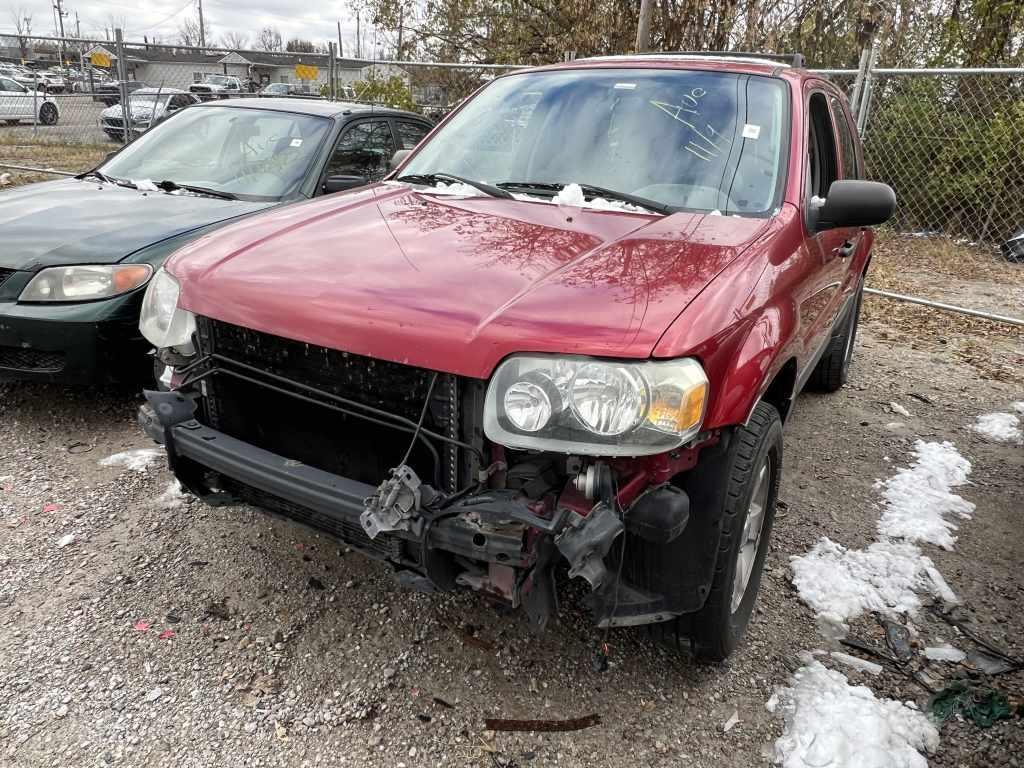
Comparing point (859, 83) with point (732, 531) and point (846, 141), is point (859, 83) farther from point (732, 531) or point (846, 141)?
point (732, 531)

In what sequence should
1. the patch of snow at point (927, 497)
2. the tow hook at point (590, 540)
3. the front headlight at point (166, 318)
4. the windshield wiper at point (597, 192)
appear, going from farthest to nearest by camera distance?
the patch of snow at point (927, 497), the windshield wiper at point (597, 192), the front headlight at point (166, 318), the tow hook at point (590, 540)

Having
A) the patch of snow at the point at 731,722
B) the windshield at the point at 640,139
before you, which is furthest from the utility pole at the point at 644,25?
the patch of snow at the point at 731,722

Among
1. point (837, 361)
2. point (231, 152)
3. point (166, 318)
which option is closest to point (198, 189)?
point (231, 152)

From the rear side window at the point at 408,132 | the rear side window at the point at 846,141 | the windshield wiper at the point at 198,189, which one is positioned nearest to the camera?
the rear side window at the point at 846,141

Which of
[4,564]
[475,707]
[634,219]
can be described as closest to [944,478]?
[634,219]

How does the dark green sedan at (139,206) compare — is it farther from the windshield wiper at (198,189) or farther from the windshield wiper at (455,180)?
the windshield wiper at (455,180)

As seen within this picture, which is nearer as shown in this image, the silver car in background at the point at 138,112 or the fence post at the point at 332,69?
the fence post at the point at 332,69

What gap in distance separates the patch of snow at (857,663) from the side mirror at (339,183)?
3454 mm

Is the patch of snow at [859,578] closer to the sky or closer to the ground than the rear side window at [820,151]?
closer to the ground

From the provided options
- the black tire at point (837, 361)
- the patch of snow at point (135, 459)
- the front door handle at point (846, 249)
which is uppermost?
the front door handle at point (846, 249)

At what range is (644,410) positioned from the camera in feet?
5.69

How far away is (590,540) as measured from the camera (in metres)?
1.71

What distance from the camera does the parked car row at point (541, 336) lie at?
178 centimetres

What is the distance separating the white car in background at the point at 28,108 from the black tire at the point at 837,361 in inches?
694
